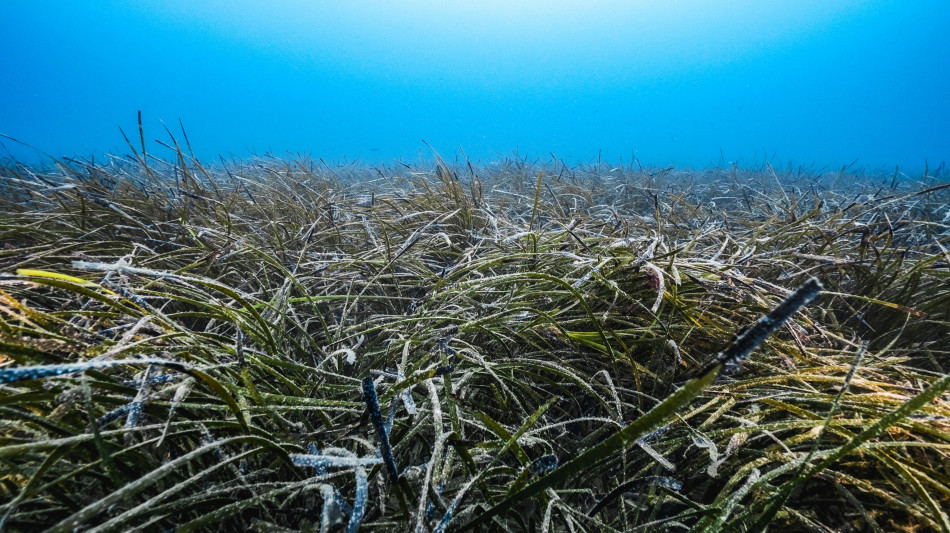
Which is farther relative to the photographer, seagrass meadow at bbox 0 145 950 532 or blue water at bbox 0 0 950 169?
blue water at bbox 0 0 950 169

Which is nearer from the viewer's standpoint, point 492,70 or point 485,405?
point 485,405

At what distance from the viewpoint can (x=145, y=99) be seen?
7225 cm

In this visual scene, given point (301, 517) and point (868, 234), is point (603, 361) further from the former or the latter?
point (868, 234)

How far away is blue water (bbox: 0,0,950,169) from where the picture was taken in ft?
228

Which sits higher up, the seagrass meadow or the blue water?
the blue water

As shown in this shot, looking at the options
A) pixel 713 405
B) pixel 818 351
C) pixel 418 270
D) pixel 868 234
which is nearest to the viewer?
pixel 713 405

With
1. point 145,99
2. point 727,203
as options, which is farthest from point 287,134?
point 727,203

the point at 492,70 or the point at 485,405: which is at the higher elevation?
the point at 492,70

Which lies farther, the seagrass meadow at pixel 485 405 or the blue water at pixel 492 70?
the blue water at pixel 492 70

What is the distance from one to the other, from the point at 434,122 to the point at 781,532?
271 ft

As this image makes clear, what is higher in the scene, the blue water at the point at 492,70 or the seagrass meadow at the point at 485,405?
the blue water at the point at 492,70

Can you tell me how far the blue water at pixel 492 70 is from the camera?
69.4m

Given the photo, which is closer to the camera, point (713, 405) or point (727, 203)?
point (713, 405)

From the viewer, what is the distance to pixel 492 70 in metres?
82.9
